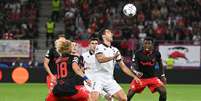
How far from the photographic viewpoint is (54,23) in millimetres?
31328

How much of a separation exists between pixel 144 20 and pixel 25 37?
5.64 meters

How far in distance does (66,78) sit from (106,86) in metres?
2.98

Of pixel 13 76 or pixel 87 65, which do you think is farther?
pixel 13 76

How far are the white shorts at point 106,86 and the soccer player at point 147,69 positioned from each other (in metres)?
1.95

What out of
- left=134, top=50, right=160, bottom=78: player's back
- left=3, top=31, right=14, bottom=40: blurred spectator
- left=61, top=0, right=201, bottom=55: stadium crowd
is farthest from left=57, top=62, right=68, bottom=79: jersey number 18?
left=3, top=31, right=14, bottom=40: blurred spectator

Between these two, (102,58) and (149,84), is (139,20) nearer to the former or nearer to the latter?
(149,84)

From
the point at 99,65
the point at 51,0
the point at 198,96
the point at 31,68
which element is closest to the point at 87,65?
the point at 99,65

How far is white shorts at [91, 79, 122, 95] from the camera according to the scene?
46.6ft

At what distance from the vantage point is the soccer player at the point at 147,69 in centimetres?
1616

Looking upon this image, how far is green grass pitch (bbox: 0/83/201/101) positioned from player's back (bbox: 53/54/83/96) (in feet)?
27.1

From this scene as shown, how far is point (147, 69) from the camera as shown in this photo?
53.8 feet

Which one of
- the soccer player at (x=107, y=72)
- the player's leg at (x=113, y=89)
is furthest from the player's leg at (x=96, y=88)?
the player's leg at (x=113, y=89)

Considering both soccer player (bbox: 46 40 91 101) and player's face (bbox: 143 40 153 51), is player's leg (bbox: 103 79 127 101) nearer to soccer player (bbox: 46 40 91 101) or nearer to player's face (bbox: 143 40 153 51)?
player's face (bbox: 143 40 153 51)

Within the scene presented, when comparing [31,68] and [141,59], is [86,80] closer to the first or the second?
[141,59]
